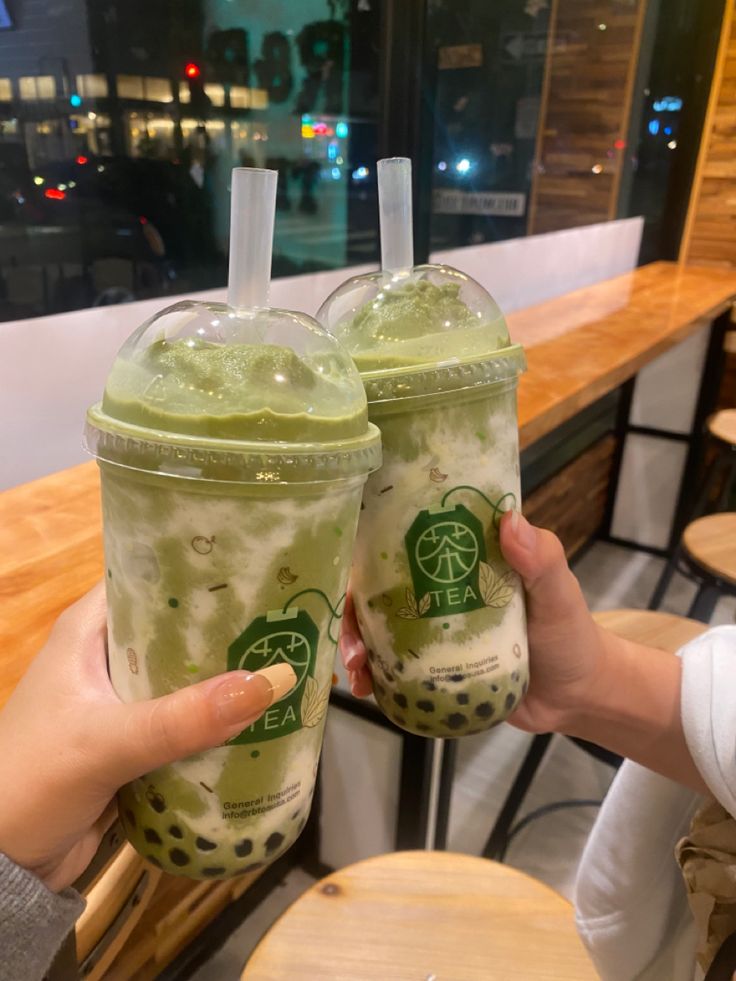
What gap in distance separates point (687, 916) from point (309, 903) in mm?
625

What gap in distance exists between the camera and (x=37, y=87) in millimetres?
1443

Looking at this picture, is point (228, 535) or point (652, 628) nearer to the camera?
point (228, 535)

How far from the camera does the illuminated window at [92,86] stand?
152cm

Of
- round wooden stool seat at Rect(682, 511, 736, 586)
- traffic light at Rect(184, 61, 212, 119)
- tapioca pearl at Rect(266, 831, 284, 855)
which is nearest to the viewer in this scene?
tapioca pearl at Rect(266, 831, 284, 855)

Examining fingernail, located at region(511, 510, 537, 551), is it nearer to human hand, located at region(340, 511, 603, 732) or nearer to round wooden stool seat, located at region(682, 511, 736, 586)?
human hand, located at region(340, 511, 603, 732)

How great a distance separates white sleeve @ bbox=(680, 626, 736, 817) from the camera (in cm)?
93

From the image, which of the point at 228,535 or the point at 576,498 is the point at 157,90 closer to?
the point at 228,535

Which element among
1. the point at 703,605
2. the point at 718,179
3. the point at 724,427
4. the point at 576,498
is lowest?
the point at 576,498

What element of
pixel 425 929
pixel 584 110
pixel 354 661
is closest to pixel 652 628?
pixel 425 929

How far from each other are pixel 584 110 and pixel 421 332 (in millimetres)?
3593

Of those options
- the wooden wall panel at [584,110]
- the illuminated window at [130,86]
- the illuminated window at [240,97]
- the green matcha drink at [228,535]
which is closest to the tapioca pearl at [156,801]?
the green matcha drink at [228,535]

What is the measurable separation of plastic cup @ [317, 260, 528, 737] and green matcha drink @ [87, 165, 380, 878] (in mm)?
77

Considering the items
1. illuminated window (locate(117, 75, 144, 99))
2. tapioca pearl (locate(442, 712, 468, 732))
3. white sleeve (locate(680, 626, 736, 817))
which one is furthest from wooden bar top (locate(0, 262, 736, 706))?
illuminated window (locate(117, 75, 144, 99))

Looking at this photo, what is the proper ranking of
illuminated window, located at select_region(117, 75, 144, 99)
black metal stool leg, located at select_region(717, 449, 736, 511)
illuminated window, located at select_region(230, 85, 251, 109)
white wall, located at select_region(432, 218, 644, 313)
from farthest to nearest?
black metal stool leg, located at select_region(717, 449, 736, 511), white wall, located at select_region(432, 218, 644, 313), illuminated window, located at select_region(230, 85, 251, 109), illuminated window, located at select_region(117, 75, 144, 99)
